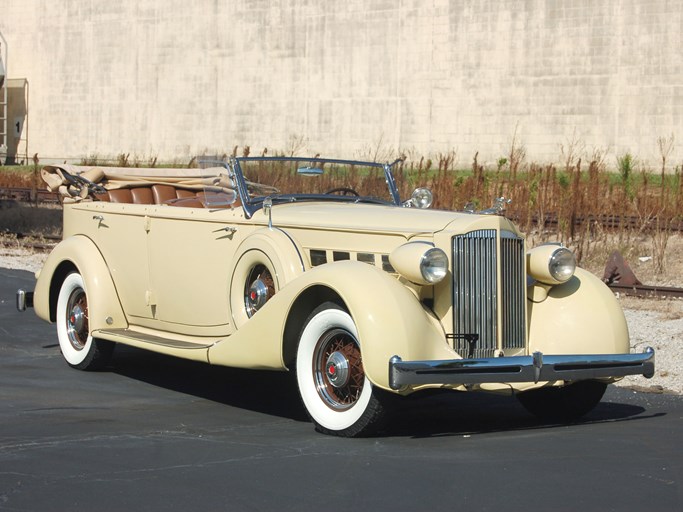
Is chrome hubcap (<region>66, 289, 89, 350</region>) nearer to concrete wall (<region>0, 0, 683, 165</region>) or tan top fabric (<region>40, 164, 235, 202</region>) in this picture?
tan top fabric (<region>40, 164, 235, 202</region>)

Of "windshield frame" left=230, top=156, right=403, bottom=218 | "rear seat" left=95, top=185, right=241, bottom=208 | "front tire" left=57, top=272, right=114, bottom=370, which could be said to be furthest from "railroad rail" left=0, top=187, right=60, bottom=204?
"windshield frame" left=230, top=156, right=403, bottom=218

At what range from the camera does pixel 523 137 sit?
90.3 ft

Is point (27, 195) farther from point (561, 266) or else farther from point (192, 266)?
point (561, 266)

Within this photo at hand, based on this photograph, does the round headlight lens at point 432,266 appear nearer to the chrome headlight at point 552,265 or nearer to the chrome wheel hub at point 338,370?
the chrome wheel hub at point 338,370

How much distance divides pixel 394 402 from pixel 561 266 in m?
1.48

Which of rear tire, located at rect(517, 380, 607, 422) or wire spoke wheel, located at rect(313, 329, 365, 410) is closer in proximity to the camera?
wire spoke wheel, located at rect(313, 329, 365, 410)

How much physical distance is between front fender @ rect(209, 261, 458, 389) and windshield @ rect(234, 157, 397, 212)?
1.21 meters

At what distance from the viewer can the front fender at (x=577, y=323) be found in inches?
268

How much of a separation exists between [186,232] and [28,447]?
8.16 feet

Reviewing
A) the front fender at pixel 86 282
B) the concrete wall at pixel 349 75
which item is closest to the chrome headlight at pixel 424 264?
the front fender at pixel 86 282

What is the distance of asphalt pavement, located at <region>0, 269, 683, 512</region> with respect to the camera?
4.84 meters

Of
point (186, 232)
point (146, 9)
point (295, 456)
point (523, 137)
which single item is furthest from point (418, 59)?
point (295, 456)

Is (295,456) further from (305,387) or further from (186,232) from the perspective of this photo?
(186,232)

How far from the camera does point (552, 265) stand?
6926mm
